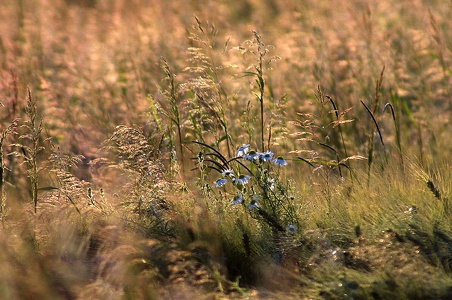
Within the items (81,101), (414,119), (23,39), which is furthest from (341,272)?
(23,39)

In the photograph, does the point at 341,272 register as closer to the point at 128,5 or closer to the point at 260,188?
the point at 260,188

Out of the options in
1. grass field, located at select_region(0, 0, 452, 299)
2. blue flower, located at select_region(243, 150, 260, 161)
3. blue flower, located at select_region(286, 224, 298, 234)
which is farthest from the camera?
blue flower, located at select_region(243, 150, 260, 161)

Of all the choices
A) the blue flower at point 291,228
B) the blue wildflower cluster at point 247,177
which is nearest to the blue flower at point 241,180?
the blue wildflower cluster at point 247,177

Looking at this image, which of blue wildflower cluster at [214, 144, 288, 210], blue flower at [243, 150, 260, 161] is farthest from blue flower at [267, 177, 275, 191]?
blue flower at [243, 150, 260, 161]

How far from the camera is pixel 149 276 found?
2596mm

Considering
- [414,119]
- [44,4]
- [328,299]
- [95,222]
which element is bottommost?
[328,299]

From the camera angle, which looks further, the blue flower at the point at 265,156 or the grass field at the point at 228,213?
the blue flower at the point at 265,156

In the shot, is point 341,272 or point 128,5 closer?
point 341,272

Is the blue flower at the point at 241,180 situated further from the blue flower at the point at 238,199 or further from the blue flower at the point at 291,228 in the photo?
the blue flower at the point at 291,228

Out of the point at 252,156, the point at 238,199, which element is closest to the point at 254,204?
the point at 238,199

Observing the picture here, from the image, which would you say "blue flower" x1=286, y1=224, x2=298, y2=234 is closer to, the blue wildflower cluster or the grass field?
the grass field

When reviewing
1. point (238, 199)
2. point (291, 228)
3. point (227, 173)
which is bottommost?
point (291, 228)

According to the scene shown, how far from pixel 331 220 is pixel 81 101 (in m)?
2.70

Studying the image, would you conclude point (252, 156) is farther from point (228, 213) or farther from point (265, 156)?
point (228, 213)
